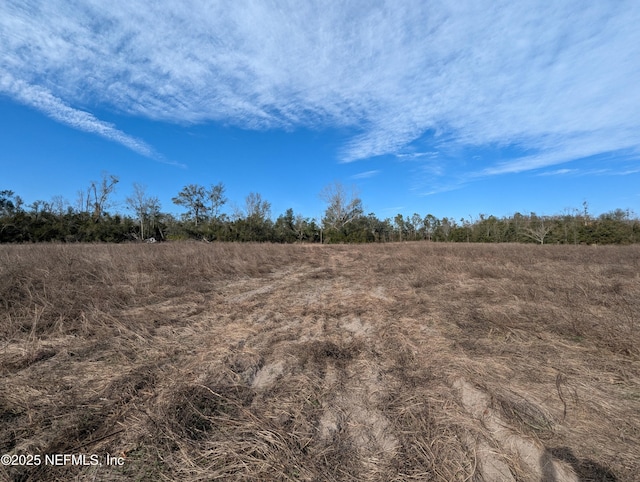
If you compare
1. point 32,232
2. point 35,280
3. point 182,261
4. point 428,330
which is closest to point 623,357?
point 428,330

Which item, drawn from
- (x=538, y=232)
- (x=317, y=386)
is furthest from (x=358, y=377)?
(x=538, y=232)

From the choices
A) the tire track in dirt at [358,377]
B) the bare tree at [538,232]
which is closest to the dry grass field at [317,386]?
the tire track in dirt at [358,377]

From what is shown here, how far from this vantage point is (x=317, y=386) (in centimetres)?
238

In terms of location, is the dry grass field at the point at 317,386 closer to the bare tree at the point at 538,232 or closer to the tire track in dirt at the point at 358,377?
the tire track in dirt at the point at 358,377

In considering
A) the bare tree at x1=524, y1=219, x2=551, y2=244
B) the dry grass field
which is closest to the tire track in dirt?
the dry grass field

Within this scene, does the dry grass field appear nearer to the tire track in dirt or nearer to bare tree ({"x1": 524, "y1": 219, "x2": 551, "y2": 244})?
the tire track in dirt

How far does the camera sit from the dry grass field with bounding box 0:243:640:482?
1580mm

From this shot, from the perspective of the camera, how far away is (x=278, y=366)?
9.12ft

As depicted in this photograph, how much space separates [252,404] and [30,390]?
5.83ft

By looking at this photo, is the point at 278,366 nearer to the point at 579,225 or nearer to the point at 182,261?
the point at 182,261

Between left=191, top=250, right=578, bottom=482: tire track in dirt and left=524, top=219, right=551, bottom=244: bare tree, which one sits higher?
left=524, top=219, right=551, bottom=244: bare tree

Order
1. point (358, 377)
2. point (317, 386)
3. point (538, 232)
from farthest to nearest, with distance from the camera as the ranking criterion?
point (538, 232)
point (358, 377)
point (317, 386)

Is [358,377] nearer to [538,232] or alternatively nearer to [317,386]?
[317,386]

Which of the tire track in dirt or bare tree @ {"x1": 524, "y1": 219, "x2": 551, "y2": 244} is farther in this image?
bare tree @ {"x1": 524, "y1": 219, "x2": 551, "y2": 244}
